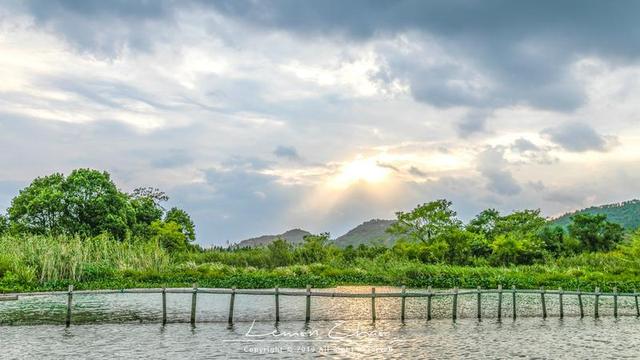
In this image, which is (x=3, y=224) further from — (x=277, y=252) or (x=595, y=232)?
(x=595, y=232)

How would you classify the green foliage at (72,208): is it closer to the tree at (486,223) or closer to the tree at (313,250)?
the tree at (313,250)

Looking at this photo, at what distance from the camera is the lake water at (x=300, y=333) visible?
16.3m

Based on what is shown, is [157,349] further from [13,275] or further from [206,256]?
[206,256]

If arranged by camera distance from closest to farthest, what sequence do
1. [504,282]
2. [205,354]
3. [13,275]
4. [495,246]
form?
[205,354], [13,275], [504,282], [495,246]

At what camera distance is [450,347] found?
56.6 ft

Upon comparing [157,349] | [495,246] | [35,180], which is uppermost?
[35,180]

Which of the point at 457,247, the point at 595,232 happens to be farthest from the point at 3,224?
the point at 595,232

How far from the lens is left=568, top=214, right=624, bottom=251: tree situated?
2378 inches

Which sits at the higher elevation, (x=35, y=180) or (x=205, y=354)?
(x=35, y=180)

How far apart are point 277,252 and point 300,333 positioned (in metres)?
31.5

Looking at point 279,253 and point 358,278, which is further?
point 279,253

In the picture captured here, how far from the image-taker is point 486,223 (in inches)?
2596

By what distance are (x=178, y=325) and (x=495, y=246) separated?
39.0 meters

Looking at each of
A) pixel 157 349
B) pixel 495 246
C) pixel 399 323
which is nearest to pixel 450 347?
pixel 399 323
